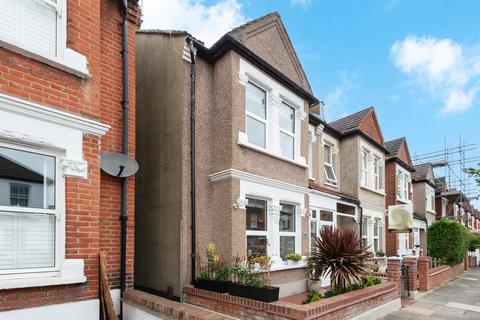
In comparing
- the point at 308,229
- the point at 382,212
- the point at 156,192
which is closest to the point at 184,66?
the point at 156,192

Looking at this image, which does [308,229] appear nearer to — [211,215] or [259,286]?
[211,215]

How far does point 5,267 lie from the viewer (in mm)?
4617

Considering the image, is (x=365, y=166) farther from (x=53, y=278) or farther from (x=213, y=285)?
(x=53, y=278)

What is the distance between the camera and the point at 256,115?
9172 mm

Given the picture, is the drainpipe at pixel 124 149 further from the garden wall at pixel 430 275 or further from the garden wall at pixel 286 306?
the garden wall at pixel 430 275

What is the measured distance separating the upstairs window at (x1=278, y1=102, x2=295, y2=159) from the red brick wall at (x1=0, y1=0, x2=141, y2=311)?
4575 millimetres

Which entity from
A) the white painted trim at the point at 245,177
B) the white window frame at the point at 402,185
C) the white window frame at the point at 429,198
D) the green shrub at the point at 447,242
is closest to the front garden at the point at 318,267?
the white painted trim at the point at 245,177

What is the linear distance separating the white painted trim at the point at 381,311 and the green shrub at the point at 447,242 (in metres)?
10.1

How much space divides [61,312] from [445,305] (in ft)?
34.3

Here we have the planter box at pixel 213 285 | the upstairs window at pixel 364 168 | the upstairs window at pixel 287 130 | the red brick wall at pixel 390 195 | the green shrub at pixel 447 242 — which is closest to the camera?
the planter box at pixel 213 285

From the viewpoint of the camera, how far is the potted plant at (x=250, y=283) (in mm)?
6215

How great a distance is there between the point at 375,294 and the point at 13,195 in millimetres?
7633

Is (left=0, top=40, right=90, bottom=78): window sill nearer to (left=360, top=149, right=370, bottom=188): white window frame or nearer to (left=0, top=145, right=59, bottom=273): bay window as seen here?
(left=0, top=145, right=59, bottom=273): bay window

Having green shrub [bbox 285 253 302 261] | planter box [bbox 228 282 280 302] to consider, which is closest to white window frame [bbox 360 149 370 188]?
green shrub [bbox 285 253 302 261]
